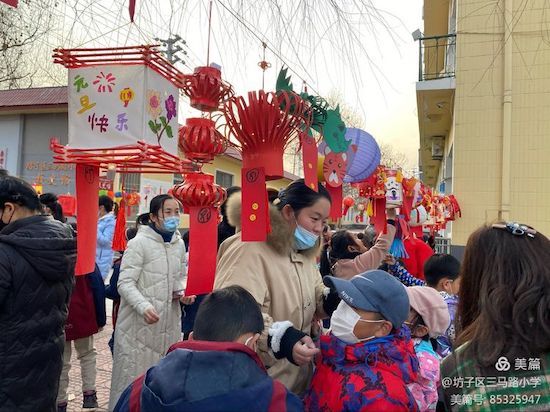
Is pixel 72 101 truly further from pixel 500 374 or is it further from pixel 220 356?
pixel 500 374

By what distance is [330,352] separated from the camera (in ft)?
5.22

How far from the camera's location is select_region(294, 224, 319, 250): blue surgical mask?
190cm

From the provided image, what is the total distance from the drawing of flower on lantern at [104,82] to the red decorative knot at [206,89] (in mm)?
412

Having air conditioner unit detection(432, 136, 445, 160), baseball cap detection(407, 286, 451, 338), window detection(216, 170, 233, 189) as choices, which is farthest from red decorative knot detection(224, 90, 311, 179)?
window detection(216, 170, 233, 189)

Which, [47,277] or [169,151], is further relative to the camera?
[47,277]

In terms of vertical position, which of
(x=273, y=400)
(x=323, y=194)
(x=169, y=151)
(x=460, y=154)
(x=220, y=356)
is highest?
(x=460, y=154)

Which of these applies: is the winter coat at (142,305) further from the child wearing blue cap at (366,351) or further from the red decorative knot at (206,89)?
the child wearing blue cap at (366,351)

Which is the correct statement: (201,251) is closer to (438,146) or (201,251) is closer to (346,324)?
(346,324)

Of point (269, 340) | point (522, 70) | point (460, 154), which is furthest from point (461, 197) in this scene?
point (269, 340)

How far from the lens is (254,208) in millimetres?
1707

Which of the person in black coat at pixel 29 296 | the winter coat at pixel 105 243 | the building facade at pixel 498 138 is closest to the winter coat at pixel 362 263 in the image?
the person in black coat at pixel 29 296

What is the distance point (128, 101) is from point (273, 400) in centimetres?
107

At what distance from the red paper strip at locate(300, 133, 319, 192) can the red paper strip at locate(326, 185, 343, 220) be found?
33 cm

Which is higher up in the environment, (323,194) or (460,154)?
(460,154)
